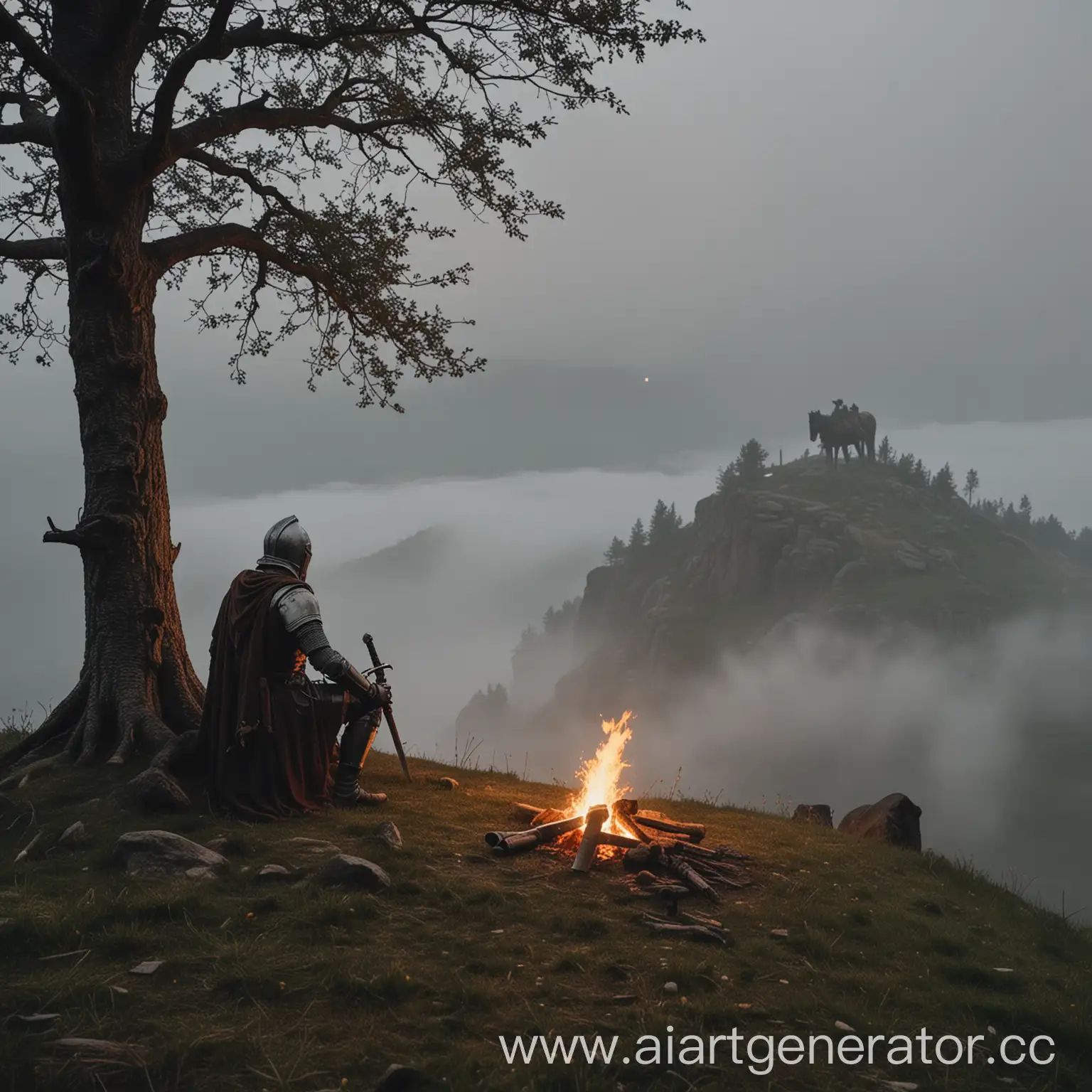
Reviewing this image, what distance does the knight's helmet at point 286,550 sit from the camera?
984 centimetres

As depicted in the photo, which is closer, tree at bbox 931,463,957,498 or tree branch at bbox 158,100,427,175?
tree branch at bbox 158,100,427,175

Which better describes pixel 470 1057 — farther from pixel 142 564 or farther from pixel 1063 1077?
pixel 142 564

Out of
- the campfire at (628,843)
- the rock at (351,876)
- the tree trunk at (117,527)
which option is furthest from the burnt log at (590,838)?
the tree trunk at (117,527)

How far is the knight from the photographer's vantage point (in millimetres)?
9055

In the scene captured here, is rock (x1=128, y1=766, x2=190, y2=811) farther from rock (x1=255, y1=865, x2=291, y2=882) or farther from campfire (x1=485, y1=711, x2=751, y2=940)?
campfire (x1=485, y1=711, x2=751, y2=940)

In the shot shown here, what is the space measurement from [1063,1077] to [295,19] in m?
15.4

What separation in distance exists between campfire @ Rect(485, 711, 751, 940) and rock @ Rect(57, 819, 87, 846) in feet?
12.9

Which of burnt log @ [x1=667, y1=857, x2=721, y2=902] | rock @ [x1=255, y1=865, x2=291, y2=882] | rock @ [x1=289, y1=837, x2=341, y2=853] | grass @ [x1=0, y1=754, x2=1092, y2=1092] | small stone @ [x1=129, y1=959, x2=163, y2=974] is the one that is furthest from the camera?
rock @ [x1=289, y1=837, x2=341, y2=853]

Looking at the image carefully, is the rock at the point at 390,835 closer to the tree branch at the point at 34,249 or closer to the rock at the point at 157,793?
the rock at the point at 157,793

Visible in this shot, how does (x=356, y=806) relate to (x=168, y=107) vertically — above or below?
below

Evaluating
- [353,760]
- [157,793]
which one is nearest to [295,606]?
[353,760]

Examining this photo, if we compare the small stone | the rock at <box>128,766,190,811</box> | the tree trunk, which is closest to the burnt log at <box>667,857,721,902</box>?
the small stone

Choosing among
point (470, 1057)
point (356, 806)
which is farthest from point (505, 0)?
point (470, 1057)

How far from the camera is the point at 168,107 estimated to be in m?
10.2
